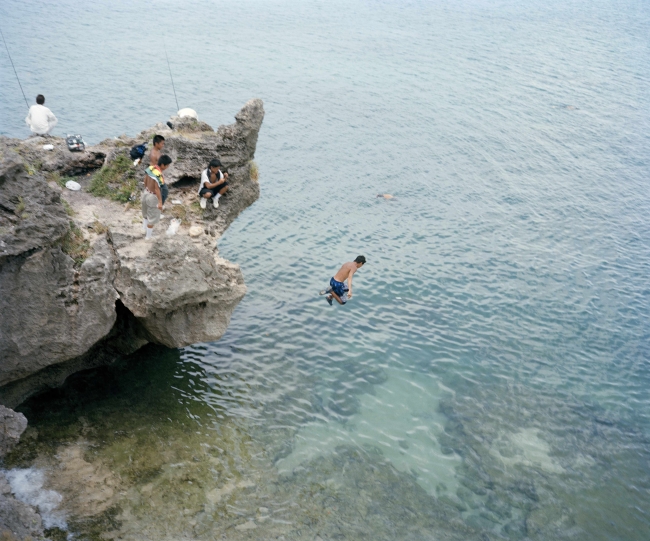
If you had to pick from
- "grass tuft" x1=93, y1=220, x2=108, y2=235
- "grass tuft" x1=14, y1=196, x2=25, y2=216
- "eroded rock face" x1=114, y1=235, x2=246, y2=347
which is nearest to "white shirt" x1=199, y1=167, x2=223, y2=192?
"eroded rock face" x1=114, y1=235, x2=246, y2=347

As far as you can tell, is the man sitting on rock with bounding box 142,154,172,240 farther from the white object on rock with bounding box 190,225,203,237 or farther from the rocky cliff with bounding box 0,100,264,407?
the white object on rock with bounding box 190,225,203,237

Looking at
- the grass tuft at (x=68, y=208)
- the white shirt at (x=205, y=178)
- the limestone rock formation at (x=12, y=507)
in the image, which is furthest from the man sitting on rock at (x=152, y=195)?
the limestone rock formation at (x=12, y=507)

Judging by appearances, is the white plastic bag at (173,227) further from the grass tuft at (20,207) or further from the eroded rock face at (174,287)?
the grass tuft at (20,207)

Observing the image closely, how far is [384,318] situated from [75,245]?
1171 cm

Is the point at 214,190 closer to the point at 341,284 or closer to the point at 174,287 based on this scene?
the point at 174,287

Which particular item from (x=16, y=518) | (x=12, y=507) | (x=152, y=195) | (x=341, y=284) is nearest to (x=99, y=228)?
(x=152, y=195)

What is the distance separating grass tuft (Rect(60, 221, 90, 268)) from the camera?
1434cm

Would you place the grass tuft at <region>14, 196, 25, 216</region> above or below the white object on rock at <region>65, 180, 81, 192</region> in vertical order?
above

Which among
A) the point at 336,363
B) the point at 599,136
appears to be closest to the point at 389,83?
the point at 599,136

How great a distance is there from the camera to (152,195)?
50.6ft

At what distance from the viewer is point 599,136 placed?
1590 inches

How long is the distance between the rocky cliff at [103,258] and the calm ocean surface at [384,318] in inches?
85.1

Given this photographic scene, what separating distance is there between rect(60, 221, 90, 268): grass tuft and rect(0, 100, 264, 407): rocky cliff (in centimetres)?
3

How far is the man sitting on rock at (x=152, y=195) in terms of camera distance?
609 inches
